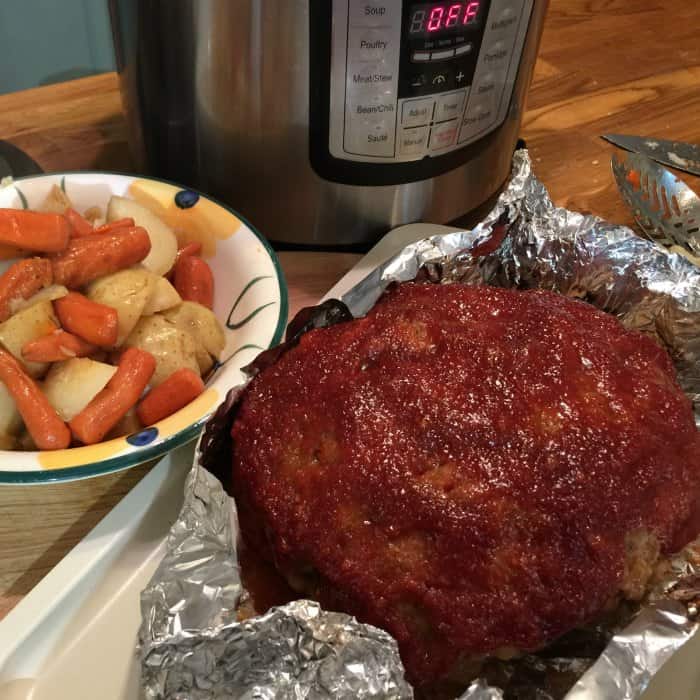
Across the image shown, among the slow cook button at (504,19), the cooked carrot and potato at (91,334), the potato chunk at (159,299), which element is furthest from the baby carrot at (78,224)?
the slow cook button at (504,19)

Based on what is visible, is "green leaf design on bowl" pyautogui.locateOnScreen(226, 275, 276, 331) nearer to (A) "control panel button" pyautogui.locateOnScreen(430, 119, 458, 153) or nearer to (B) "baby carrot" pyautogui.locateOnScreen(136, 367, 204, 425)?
(B) "baby carrot" pyautogui.locateOnScreen(136, 367, 204, 425)

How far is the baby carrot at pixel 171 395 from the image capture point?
85cm

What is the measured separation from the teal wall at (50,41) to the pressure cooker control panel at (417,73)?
160cm

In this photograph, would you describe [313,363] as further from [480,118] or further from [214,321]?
[480,118]

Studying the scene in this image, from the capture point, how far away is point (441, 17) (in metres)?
0.89

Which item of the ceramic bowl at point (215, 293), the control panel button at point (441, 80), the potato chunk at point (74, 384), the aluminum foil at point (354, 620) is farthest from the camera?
the control panel button at point (441, 80)

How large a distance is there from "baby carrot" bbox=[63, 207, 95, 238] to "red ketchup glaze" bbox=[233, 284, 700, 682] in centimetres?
43

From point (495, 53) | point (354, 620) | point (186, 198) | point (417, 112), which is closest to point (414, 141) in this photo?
point (417, 112)

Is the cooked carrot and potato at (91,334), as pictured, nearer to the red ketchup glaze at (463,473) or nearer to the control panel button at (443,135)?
the red ketchup glaze at (463,473)

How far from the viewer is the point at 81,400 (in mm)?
844

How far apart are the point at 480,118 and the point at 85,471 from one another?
701 mm

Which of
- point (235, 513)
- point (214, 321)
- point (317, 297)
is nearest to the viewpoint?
point (235, 513)

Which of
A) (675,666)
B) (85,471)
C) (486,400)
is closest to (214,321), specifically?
(85,471)

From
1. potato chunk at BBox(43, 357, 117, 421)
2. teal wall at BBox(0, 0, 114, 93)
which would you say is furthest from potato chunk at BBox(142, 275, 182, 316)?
teal wall at BBox(0, 0, 114, 93)
